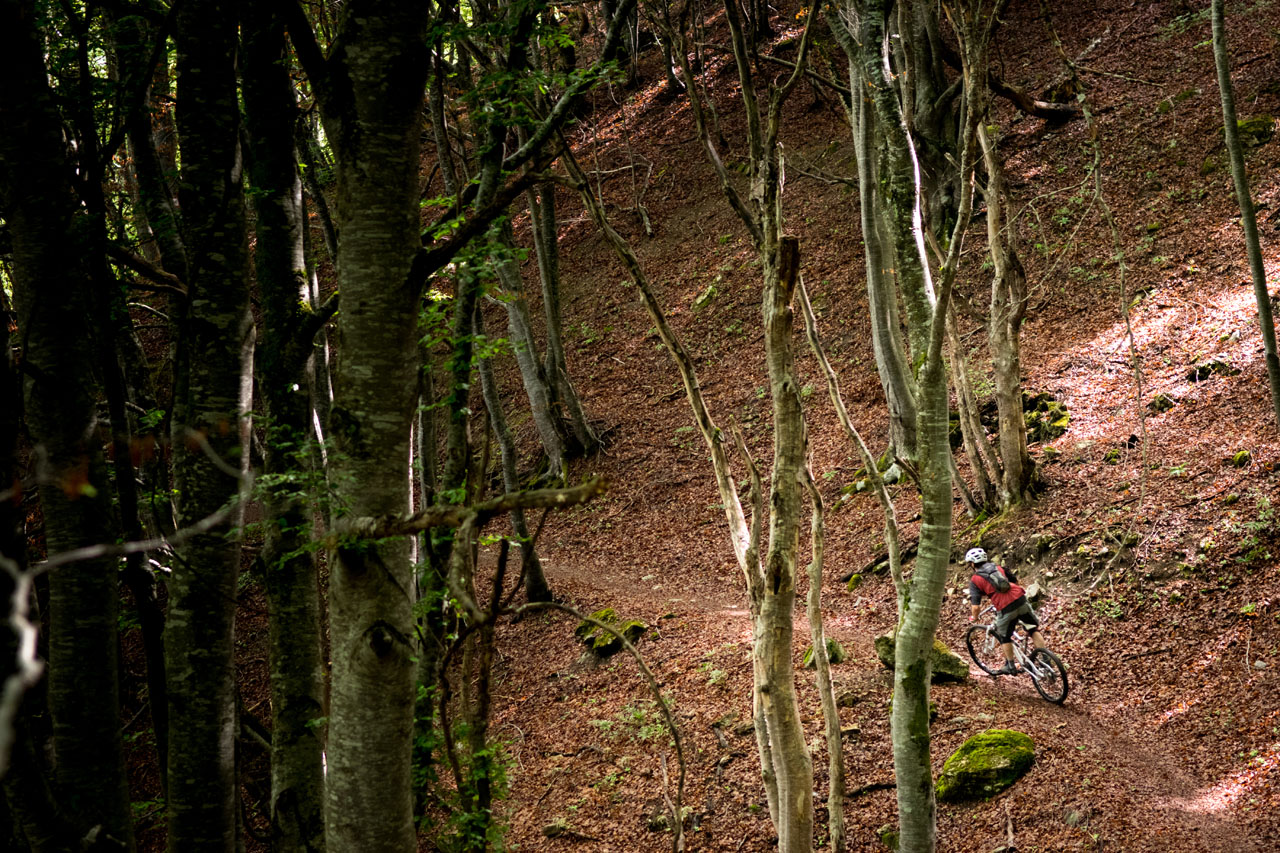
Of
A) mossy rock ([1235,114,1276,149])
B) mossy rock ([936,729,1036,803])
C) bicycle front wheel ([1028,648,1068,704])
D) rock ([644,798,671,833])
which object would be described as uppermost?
mossy rock ([1235,114,1276,149])

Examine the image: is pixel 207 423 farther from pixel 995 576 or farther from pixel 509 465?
pixel 509 465

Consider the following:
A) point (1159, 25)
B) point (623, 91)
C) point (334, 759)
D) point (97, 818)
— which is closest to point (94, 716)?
point (97, 818)

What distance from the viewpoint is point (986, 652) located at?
28.6ft

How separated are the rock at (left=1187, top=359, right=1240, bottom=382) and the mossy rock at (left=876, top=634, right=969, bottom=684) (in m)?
4.66

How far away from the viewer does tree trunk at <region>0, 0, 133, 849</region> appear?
3498 mm

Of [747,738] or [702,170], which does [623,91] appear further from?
[747,738]

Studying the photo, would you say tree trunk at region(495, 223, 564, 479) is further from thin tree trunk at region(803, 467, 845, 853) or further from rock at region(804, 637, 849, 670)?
thin tree trunk at region(803, 467, 845, 853)

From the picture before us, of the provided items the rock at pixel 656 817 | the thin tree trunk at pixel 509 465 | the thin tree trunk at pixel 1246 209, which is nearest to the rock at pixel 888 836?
the rock at pixel 656 817

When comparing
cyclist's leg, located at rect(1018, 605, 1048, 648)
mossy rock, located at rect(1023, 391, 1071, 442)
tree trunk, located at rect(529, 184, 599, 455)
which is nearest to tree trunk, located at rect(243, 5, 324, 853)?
cyclist's leg, located at rect(1018, 605, 1048, 648)

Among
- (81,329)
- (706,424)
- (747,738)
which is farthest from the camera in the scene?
(747,738)

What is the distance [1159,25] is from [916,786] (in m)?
17.2

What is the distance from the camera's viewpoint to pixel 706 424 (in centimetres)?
469

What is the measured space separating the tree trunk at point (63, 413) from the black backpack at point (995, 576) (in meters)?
7.08

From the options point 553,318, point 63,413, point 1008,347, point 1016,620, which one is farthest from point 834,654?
point 63,413
